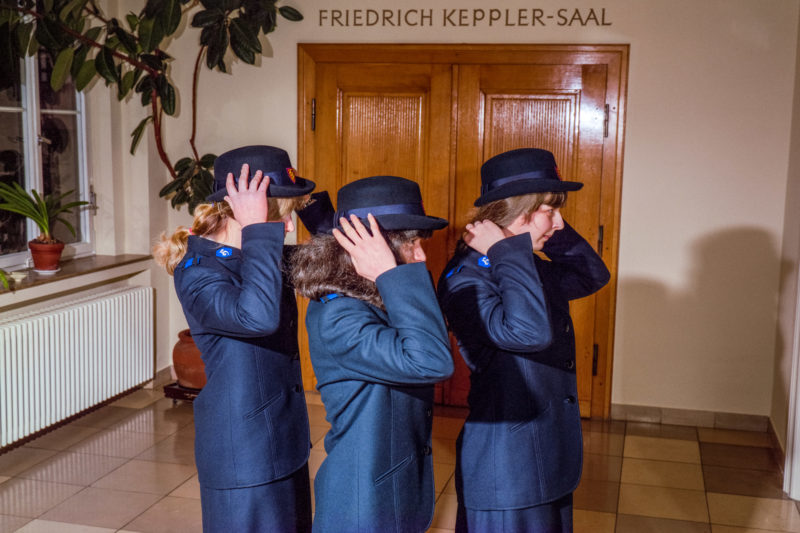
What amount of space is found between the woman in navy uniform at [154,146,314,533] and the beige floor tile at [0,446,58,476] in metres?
2.18

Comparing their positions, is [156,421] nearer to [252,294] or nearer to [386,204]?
[252,294]

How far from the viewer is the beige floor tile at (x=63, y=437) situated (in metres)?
4.30

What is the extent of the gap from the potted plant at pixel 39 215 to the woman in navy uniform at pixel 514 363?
2877 millimetres

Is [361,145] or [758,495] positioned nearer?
[758,495]

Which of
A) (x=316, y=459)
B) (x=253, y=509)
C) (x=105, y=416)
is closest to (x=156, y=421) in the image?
(x=105, y=416)

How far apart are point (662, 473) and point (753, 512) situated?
527 millimetres

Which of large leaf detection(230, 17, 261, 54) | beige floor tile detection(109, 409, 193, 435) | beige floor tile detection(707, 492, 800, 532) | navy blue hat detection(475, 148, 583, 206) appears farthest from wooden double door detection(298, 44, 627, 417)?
navy blue hat detection(475, 148, 583, 206)

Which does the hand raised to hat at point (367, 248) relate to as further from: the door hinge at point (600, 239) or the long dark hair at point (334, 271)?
the door hinge at point (600, 239)

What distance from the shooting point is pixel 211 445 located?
2256 millimetres

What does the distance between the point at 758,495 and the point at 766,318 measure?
117 centimetres

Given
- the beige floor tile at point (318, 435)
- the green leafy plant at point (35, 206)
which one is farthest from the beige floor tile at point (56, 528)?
the green leafy plant at point (35, 206)

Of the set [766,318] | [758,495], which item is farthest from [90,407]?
[766,318]

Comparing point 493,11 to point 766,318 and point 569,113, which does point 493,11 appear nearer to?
point 569,113

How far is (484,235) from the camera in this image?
7.18 feet
